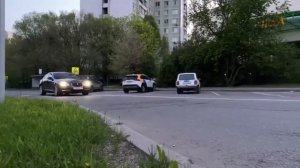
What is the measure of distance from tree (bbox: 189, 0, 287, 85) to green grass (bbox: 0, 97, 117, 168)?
3494 cm

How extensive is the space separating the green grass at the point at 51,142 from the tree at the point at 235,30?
34.9 m

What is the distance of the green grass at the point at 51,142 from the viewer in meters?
4.91

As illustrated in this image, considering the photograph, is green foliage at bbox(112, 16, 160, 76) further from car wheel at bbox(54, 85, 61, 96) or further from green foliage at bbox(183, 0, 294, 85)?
car wheel at bbox(54, 85, 61, 96)

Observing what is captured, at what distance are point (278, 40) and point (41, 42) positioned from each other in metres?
34.2

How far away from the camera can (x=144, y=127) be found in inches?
443

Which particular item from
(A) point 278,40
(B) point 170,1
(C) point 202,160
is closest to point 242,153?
(C) point 202,160

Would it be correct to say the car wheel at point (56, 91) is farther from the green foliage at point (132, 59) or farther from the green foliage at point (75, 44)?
the green foliage at point (75, 44)

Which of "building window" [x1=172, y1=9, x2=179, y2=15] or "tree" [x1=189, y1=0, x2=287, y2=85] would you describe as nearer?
"tree" [x1=189, y1=0, x2=287, y2=85]

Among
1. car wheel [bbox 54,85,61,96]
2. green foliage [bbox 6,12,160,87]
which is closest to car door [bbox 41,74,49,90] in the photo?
car wheel [bbox 54,85,61,96]

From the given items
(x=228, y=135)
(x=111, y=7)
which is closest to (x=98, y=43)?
(x=111, y=7)

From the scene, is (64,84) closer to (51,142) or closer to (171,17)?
(51,142)

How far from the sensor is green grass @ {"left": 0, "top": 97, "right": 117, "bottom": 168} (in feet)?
16.1

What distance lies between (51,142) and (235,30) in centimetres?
3734

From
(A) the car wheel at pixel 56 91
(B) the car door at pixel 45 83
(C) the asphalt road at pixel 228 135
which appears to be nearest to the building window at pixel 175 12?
(B) the car door at pixel 45 83
